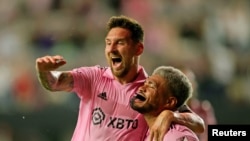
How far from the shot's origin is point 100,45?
124cm

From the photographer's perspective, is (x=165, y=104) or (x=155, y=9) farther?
(x=155, y=9)

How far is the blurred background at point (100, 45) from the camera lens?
1213mm

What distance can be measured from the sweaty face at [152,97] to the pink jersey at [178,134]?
43 millimetres

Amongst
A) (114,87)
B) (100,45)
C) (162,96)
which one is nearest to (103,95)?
(114,87)

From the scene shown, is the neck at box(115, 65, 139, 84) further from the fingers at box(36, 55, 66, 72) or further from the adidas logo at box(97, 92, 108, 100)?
the fingers at box(36, 55, 66, 72)

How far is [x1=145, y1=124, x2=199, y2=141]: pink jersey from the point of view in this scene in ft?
2.90

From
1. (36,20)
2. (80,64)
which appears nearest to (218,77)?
(80,64)

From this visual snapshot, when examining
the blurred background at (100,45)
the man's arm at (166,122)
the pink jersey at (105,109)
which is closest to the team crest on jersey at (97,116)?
the pink jersey at (105,109)

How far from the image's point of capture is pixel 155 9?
1257 millimetres

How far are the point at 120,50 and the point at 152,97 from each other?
12 cm

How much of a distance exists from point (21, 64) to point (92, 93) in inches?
11.7

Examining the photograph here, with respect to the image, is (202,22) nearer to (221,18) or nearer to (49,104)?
(221,18)

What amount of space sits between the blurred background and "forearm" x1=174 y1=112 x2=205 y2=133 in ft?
0.80

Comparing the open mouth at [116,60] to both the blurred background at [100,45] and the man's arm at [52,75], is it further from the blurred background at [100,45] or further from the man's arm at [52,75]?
the blurred background at [100,45]
